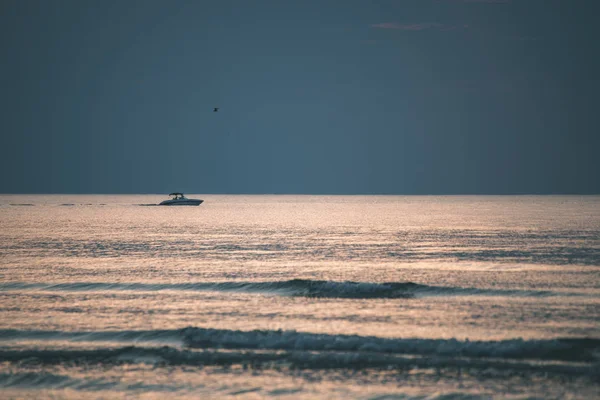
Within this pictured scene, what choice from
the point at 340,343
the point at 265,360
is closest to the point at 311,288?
the point at 340,343

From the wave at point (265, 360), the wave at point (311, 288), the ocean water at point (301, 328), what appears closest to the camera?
the ocean water at point (301, 328)

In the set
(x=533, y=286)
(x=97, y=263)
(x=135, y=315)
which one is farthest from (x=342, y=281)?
(x=97, y=263)

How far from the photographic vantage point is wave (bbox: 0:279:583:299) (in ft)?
127

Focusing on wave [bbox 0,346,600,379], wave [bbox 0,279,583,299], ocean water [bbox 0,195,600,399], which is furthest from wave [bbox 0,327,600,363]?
wave [bbox 0,279,583,299]

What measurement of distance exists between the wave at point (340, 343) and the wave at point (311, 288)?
11.6m

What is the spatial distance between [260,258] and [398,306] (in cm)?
2684

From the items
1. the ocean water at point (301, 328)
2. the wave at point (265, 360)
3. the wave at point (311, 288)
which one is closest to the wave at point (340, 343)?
the ocean water at point (301, 328)

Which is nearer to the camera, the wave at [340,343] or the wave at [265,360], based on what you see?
the wave at [265,360]

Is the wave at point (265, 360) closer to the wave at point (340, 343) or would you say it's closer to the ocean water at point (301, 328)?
the ocean water at point (301, 328)

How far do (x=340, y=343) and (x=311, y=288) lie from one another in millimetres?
15074

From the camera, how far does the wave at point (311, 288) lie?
38688 millimetres

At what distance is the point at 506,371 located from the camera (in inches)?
885

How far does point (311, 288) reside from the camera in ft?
134

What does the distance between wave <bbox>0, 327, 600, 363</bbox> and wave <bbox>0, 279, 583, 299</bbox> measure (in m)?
11.6
